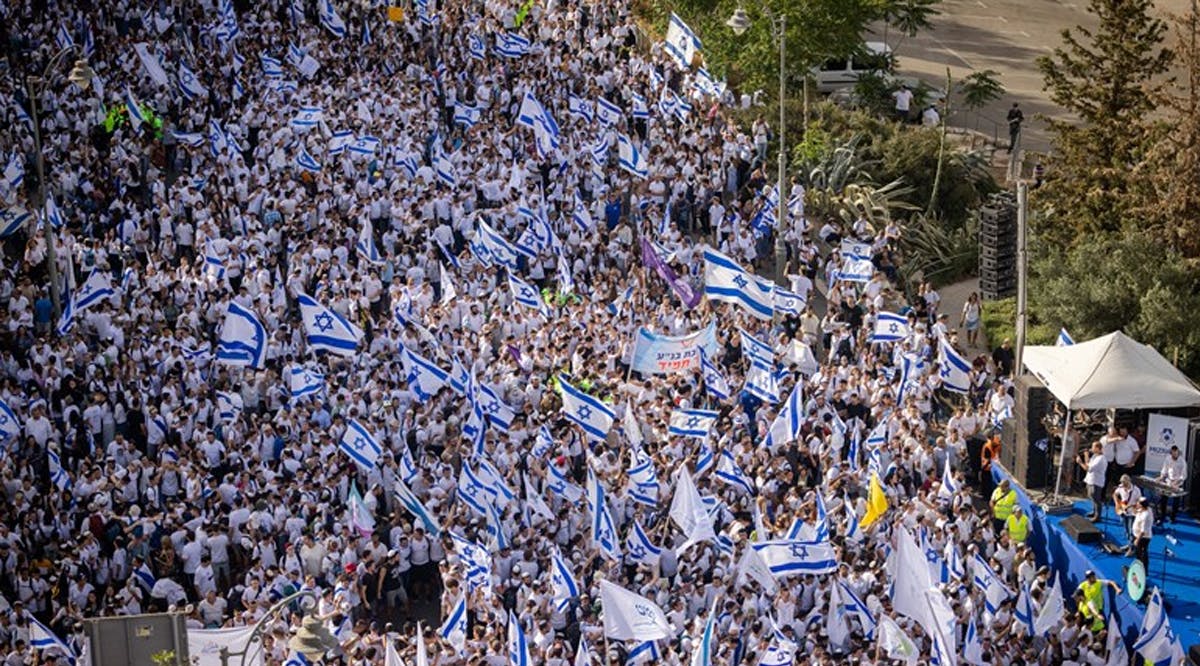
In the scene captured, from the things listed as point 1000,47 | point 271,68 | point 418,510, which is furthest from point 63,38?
point 1000,47

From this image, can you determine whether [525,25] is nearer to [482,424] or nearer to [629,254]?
[629,254]

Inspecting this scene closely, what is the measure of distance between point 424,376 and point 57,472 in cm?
556

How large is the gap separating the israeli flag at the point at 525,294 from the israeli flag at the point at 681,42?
1005cm

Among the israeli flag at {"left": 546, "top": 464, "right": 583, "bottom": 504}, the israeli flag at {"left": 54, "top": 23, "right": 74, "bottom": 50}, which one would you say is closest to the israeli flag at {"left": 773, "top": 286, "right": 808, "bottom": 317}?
the israeli flag at {"left": 546, "top": 464, "right": 583, "bottom": 504}

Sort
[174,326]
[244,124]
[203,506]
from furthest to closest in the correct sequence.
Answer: [244,124], [174,326], [203,506]

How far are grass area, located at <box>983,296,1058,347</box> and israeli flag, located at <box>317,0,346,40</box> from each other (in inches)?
574

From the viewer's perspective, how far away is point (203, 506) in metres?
30.6

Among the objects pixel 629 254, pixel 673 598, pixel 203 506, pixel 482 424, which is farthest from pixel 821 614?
pixel 629 254

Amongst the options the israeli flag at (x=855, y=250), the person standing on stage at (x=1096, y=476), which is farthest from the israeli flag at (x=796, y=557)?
the israeli flag at (x=855, y=250)

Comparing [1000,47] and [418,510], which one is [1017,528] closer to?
[418,510]

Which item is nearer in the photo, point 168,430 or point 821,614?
point 821,614

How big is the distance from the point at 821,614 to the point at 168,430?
411 inches

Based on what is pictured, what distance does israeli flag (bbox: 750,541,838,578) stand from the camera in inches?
1118

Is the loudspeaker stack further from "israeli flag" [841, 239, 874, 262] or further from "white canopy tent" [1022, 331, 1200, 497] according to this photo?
"israeli flag" [841, 239, 874, 262]
